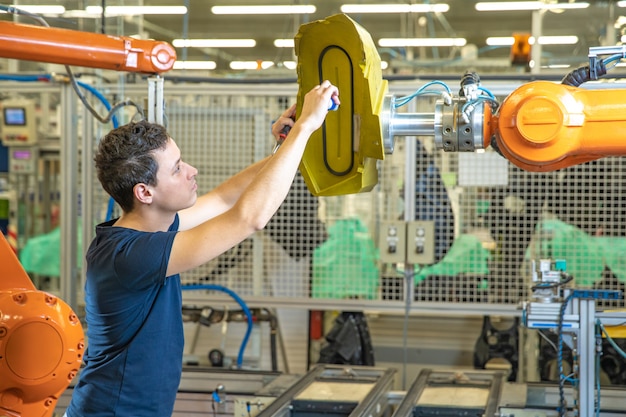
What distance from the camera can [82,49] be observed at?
2.35m

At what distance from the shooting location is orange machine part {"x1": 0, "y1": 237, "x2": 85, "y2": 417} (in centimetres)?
195

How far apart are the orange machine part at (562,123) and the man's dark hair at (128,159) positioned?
0.88 metres

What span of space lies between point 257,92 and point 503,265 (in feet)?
4.96

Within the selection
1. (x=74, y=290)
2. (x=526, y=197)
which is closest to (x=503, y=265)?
(x=526, y=197)

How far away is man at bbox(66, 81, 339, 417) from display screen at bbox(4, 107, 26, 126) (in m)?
3.50

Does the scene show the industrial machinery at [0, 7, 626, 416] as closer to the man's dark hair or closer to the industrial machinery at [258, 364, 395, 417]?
the man's dark hair

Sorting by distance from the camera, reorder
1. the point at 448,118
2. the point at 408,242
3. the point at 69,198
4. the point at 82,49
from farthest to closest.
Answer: the point at 69,198
the point at 408,242
the point at 82,49
the point at 448,118

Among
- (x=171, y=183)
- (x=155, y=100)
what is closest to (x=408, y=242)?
(x=155, y=100)

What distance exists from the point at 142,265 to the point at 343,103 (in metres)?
0.58

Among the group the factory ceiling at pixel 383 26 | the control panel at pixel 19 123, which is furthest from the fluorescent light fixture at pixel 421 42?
the control panel at pixel 19 123

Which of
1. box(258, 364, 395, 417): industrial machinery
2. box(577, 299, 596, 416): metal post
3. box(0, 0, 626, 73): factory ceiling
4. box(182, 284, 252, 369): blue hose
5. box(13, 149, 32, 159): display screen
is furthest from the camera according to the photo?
box(0, 0, 626, 73): factory ceiling

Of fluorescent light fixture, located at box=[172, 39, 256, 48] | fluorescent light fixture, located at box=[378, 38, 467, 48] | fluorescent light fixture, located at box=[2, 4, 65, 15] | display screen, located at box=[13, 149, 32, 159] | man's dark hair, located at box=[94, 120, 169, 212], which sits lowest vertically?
man's dark hair, located at box=[94, 120, 169, 212]

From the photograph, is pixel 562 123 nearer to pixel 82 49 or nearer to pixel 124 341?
pixel 124 341

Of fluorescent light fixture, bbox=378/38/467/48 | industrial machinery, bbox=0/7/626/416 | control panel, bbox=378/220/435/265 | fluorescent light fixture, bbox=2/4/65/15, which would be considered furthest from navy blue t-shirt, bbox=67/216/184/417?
fluorescent light fixture, bbox=378/38/467/48
